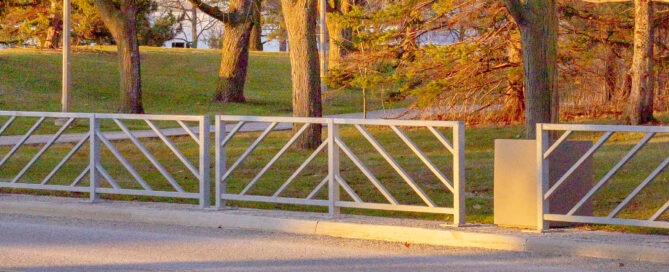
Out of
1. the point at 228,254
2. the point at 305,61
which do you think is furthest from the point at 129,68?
the point at 228,254

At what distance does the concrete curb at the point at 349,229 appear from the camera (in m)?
9.09

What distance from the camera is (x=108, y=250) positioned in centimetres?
955

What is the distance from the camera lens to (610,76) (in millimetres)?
24406

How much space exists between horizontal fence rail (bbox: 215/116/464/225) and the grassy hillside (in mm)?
13589

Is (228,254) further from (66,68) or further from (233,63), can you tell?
(233,63)

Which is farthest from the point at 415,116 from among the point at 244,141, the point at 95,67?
the point at 95,67

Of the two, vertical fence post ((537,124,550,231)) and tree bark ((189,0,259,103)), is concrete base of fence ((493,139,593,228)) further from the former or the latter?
tree bark ((189,0,259,103))

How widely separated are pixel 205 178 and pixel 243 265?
3.03 m

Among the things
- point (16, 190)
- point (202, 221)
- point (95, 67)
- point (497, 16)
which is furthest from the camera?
point (95, 67)

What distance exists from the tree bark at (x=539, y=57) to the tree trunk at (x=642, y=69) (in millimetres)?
9149

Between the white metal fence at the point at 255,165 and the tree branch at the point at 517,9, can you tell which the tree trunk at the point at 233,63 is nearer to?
the white metal fence at the point at 255,165

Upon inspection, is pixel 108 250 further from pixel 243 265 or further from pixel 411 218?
pixel 411 218

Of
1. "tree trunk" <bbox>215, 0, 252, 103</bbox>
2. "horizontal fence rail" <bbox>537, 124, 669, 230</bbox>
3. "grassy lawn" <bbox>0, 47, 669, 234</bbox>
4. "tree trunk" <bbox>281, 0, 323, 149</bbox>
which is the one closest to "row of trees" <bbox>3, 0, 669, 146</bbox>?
"tree trunk" <bbox>281, 0, 323, 149</bbox>

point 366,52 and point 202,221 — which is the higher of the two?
point 366,52
